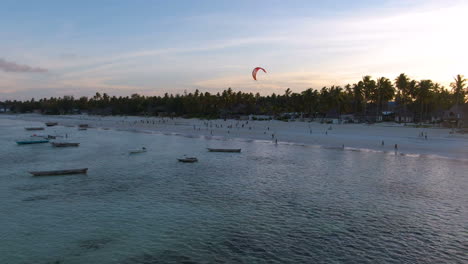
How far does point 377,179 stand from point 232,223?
20.1 metres

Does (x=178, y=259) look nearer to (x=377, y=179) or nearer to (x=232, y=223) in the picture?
(x=232, y=223)

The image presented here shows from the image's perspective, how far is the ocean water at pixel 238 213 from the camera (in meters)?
17.7

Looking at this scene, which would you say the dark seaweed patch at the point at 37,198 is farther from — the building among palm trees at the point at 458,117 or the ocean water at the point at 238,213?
the building among palm trees at the point at 458,117

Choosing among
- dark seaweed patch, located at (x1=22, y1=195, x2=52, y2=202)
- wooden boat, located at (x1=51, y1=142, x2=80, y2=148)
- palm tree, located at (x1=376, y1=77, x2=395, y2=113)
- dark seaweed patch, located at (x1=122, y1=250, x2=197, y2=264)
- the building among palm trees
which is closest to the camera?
dark seaweed patch, located at (x1=122, y1=250, x2=197, y2=264)

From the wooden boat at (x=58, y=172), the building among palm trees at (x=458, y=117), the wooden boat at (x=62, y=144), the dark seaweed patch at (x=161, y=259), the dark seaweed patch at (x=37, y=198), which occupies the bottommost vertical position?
the dark seaweed patch at (x=161, y=259)

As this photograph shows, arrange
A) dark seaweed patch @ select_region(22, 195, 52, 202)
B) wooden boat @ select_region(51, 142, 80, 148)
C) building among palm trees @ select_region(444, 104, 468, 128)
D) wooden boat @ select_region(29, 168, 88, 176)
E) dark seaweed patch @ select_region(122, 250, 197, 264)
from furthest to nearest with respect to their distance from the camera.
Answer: building among palm trees @ select_region(444, 104, 468, 128)
wooden boat @ select_region(51, 142, 80, 148)
wooden boat @ select_region(29, 168, 88, 176)
dark seaweed patch @ select_region(22, 195, 52, 202)
dark seaweed patch @ select_region(122, 250, 197, 264)

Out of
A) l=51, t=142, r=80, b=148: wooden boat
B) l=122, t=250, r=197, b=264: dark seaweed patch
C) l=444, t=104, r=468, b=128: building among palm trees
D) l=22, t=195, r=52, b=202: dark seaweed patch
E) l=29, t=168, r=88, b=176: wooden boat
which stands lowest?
l=122, t=250, r=197, b=264: dark seaweed patch

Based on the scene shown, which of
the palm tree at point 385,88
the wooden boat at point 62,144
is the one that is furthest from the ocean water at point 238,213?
the palm tree at point 385,88

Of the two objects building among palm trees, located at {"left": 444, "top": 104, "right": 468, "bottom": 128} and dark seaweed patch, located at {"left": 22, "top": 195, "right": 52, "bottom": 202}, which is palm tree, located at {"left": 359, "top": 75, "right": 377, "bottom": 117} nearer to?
building among palm trees, located at {"left": 444, "top": 104, "right": 468, "bottom": 128}

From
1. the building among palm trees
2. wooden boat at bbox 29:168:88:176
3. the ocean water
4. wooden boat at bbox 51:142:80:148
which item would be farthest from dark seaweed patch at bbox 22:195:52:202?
the building among palm trees

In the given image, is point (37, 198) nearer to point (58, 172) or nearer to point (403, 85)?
point (58, 172)

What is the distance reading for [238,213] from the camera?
944 inches

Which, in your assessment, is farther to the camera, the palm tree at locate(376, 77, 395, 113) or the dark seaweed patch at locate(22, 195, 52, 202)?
the palm tree at locate(376, 77, 395, 113)

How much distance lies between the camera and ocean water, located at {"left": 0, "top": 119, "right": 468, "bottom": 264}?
1766 centimetres
